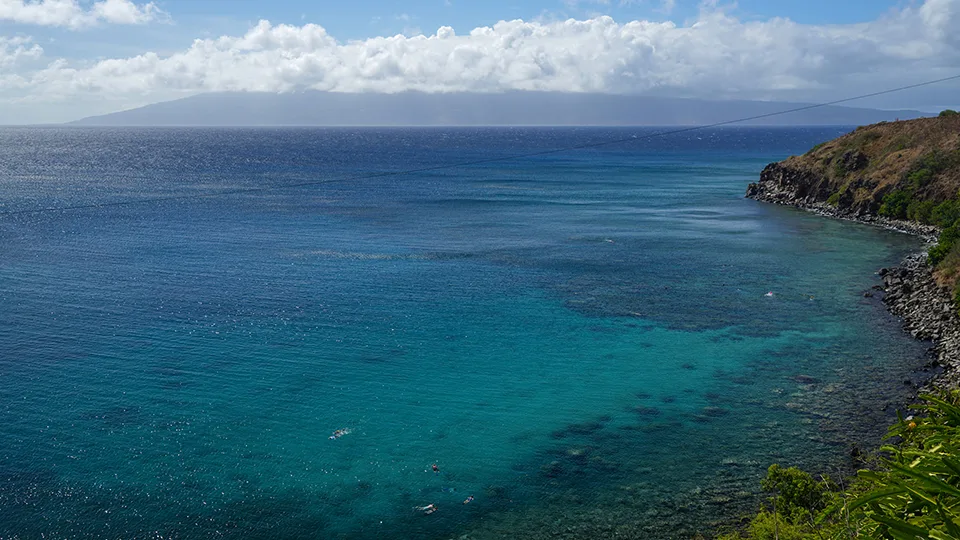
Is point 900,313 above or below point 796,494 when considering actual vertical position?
above

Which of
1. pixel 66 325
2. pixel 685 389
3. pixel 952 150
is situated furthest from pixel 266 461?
pixel 952 150

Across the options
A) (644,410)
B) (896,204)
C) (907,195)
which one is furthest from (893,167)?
(644,410)

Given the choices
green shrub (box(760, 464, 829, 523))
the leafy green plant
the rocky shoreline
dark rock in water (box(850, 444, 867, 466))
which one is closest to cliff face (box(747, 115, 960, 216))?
the rocky shoreline

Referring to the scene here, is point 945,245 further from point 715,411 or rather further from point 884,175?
point 884,175

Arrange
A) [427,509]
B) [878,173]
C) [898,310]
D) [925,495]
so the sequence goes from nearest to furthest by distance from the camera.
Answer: [925,495], [427,509], [898,310], [878,173]

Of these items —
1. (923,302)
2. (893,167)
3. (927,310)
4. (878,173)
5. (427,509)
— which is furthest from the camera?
(878,173)

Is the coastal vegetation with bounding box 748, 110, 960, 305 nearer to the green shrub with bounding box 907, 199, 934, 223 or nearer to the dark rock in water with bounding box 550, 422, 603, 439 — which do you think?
the green shrub with bounding box 907, 199, 934, 223

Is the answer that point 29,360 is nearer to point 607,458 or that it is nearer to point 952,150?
point 607,458

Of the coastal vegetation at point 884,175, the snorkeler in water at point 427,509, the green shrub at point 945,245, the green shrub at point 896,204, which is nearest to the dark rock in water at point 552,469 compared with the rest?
the snorkeler in water at point 427,509
